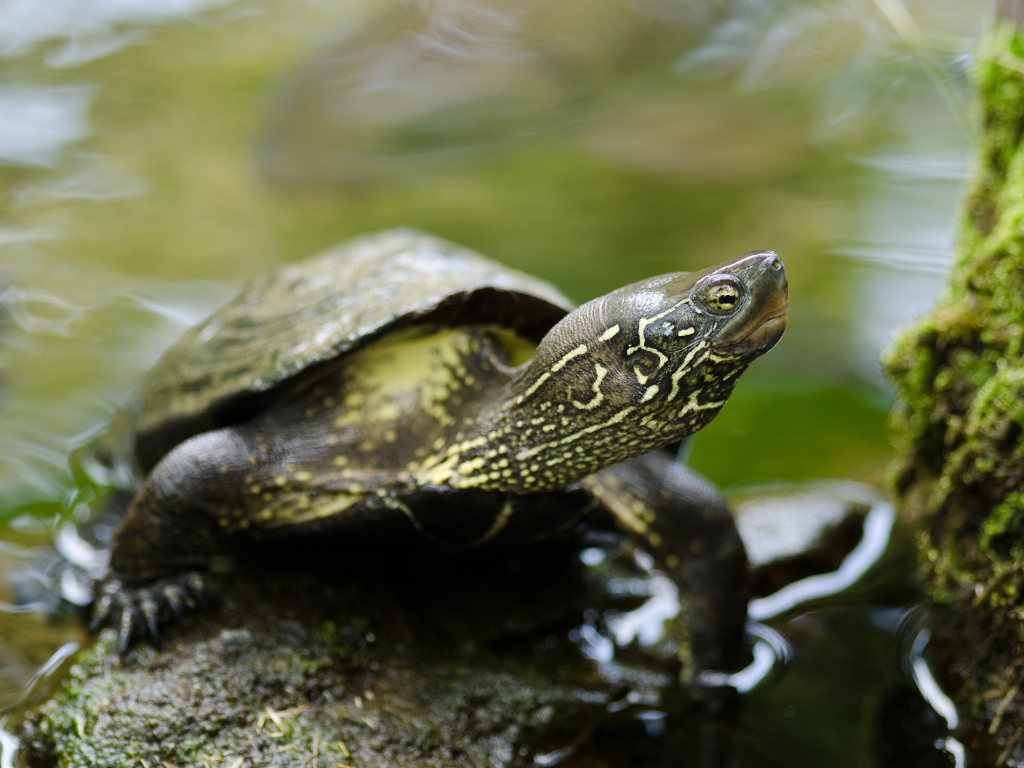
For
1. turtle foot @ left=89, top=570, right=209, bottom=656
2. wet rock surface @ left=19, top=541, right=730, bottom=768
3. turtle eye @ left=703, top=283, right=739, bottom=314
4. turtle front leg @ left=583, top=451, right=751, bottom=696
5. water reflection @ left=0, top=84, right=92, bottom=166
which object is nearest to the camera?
turtle eye @ left=703, top=283, right=739, bottom=314

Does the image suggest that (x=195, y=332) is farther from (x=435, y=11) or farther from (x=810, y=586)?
(x=435, y=11)

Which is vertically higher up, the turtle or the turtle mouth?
the turtle mouth

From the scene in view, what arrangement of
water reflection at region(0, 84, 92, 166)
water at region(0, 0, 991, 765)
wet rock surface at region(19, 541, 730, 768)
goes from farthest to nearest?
water reflection at region(0, 84, 92, 166) < water at region(0, 0, 991, 765) < wet rock surface at region(19, 541, 730, 768)

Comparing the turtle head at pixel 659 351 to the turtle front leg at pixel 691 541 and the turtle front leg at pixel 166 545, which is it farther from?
the turtle front leg at pixel 166 545

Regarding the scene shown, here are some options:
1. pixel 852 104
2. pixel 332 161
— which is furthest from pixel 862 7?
pixel 332 161

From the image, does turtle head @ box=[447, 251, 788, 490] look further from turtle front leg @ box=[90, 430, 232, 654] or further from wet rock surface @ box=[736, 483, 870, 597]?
wet rock surface @ box=[736, 483, 870, 597]

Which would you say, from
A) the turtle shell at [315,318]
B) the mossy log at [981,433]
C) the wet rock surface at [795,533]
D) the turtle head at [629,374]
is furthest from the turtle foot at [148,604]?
the mossy log at [981,433]

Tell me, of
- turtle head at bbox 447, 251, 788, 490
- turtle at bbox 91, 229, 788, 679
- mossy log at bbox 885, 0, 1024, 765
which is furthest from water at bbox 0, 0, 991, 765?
turtle head at bbox 447, 251, 788, 490
